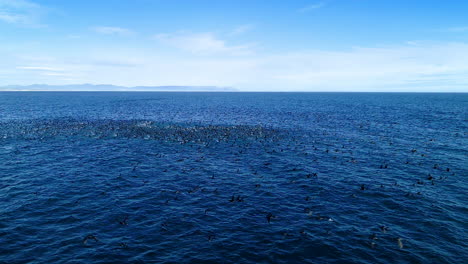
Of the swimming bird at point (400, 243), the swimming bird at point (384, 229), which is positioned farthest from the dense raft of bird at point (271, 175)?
the swimming bird at point (384, 229)

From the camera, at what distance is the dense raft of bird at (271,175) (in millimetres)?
24000

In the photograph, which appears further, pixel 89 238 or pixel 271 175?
pixel 271 175

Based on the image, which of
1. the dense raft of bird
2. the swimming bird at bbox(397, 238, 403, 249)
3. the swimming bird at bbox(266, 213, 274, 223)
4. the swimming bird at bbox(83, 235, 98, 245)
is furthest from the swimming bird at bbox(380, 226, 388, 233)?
the swimming bird at bbox(83, 235, 98, 245)

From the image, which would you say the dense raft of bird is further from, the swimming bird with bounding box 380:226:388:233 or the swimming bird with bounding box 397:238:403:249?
the swimming bird with bounding box 380:226:388:233

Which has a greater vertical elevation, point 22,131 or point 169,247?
point 22,131

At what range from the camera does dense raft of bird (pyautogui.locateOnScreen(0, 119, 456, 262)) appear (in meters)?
24.0

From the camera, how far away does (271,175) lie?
3603 centimetres

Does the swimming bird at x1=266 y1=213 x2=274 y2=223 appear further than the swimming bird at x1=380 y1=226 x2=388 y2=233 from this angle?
Yes

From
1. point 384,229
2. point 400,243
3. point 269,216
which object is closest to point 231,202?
point 269,216

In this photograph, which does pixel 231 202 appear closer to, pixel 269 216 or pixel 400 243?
pixel 269 216

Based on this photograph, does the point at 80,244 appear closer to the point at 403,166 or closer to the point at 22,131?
the point at 403,166

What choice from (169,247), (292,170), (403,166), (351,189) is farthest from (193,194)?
(403,166)

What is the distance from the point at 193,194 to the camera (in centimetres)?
Result: 2975

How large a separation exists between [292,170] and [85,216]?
86.1 feet
